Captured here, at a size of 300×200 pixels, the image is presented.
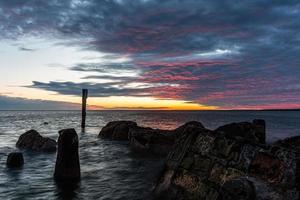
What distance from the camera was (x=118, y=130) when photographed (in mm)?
31469

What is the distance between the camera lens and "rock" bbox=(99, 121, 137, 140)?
30.7 m

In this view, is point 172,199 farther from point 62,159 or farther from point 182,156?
point 62,159

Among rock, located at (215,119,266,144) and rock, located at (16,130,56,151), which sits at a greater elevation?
rock, located at (215,119,266,144)

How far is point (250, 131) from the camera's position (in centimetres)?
2586

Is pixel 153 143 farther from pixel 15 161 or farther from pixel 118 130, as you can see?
pixel 118 130

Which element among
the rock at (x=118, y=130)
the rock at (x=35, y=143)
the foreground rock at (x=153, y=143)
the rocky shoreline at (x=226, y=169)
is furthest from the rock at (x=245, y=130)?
the rocky shoreline at (x=226, y=169)

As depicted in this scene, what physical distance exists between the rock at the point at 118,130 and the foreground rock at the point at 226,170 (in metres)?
20.9

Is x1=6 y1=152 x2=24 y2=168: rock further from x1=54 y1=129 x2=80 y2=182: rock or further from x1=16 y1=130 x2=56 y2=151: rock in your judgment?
x1=16 y1=130 x2=56 y2=151: rock

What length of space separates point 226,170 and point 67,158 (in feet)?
25.4

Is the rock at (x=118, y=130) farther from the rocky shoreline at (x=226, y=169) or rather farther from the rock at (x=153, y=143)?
the rocky shoreline at (x=226, y=169)

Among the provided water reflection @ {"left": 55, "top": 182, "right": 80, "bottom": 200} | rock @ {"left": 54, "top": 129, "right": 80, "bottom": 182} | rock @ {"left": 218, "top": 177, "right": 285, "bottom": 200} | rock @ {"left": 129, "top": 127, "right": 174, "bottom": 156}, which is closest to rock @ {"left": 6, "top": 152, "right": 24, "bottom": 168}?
rock @ {"left": 54, "top": 129, "right": 80, "bottom": 182}

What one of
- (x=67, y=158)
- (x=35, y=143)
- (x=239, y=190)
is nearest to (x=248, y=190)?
(x=239, y=190)

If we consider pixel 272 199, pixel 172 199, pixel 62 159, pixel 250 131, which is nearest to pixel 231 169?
pixel 272 199

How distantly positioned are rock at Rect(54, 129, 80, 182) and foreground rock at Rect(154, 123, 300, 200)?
4.82 metres
